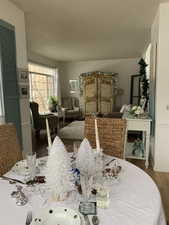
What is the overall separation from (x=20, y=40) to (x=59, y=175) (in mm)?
2394

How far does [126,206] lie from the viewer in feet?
2.91

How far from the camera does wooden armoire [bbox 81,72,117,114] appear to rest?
21.9 feet

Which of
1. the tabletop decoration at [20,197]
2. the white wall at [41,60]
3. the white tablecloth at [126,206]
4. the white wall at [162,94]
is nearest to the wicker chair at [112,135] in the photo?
the white tablecloth at [126,206]

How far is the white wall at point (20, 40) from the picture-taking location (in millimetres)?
2340

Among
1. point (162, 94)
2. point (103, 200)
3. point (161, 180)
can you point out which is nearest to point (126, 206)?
point (103, 200)

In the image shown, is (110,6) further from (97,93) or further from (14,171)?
(97,93)

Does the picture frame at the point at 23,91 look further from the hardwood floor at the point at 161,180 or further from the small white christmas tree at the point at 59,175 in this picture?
the small white christmas tree at the point at 59,175

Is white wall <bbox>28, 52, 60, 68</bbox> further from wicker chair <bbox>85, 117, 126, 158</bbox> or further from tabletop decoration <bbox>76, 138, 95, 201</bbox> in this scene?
tabletop decoration <bbox>76, 138, 95, 201</bbox>

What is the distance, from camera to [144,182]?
109 centimetres

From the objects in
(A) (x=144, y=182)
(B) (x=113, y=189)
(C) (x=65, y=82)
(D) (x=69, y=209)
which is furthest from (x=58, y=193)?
(C) (x=65, y=82)

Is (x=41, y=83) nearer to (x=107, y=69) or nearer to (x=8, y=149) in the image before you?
(x=107, y=69)

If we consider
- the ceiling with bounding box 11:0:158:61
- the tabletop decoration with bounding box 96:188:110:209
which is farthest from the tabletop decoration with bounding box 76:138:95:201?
the ceiling with bounding box 11:0:158:61

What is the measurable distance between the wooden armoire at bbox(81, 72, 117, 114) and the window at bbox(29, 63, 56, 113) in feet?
4.68

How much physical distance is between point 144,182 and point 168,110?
1800 mm
